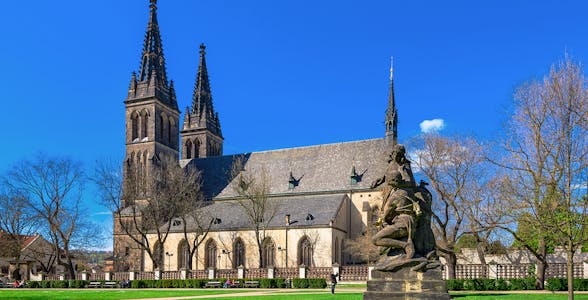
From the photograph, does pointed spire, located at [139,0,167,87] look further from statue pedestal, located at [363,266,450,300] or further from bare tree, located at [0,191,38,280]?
statue pedestal, located at [363,266,450,300]

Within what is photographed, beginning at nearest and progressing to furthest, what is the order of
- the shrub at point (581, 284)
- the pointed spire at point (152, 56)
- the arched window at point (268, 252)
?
the shrub at point (581, 284) → the arched window at point (268, 252) → the pointed spire at point (152, 56)

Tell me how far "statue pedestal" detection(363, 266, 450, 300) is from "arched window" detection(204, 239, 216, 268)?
4307 centimetres

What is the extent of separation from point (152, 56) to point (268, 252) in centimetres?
3064

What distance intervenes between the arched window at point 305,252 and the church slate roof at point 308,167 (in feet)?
24.8

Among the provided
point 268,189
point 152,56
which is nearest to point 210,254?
point 268,189

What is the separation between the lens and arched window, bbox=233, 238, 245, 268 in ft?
172

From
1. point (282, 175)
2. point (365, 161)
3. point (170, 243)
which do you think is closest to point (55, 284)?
point (170, 243)

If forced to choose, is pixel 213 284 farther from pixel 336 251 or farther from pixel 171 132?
pixel 171 132

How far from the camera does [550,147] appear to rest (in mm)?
20562

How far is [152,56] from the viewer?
65.1m

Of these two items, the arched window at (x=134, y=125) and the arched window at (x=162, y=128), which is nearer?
the arched window at (x=162, y=128)

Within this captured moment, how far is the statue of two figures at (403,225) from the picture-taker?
12711mm

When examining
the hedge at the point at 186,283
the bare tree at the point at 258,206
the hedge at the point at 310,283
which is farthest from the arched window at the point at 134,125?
the hedge at the point at 310,283

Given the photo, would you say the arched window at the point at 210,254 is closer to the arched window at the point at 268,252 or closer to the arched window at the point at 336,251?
the arched window at the point at 268,252
